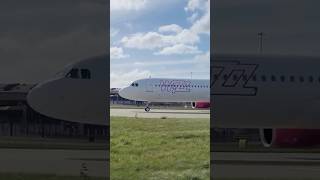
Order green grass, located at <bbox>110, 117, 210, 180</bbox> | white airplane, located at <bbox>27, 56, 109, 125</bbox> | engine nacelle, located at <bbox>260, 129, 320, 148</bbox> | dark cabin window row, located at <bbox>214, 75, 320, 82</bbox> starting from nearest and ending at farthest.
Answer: white airplane, located at <bbox>27, 56, 109, 125</bbox> → dark cabin window row, located at <bbox>214, 75, 320, 82</bbox> → engine nacelle, located at <bbox>260, 129, 320, 148</bbox> → green grass, located at <bbox>110, 117, 210, 180</bbox>

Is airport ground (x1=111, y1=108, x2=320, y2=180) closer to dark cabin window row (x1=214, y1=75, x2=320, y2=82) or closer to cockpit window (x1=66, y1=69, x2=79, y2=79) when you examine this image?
dark cabin window row (x1=214, y1=75, x2=320, y2=82)

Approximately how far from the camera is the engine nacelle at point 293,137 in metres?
5.27

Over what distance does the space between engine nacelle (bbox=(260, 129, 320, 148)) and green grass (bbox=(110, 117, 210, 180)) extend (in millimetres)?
653

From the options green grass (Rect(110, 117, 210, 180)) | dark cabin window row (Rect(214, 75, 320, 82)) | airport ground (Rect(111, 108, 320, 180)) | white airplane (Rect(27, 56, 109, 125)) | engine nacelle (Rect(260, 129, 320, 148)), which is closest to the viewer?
white airplane (Rect(27, 56, 109, 125))

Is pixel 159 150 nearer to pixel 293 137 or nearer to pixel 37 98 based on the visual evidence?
pixel 293 137

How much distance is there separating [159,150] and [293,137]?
68.3 inches

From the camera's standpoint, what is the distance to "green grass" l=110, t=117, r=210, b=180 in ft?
18.2

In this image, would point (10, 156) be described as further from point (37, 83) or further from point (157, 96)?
point (157, 96)

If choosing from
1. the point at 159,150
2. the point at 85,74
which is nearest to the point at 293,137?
the point at 159,150

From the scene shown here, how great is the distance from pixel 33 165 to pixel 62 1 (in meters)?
1.55

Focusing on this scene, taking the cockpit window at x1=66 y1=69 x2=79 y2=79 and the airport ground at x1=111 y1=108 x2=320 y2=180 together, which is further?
the airport ground at x1=111 y1=108 x2=320 y2=180

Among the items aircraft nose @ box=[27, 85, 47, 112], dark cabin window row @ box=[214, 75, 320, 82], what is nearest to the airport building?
aircraft nose @ box=[27, 85, 47, 112]

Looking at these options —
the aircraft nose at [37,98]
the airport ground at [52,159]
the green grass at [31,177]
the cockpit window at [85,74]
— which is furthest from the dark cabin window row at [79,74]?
the green grass at [31,177]

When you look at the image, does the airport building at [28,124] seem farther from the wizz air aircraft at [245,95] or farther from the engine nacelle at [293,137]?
the engine nacelle at [293,137]
